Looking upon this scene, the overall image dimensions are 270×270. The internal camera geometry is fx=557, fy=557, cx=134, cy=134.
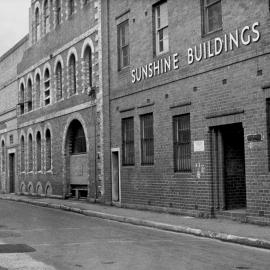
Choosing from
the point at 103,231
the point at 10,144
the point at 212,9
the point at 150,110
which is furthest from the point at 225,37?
the point at 10,144

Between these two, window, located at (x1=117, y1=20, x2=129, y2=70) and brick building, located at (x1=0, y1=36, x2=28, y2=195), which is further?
brick building, located at (x1=0, y1=36, x2=28, y2=195)

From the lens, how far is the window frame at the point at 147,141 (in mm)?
18781

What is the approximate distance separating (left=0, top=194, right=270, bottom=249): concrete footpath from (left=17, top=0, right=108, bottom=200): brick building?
365cm

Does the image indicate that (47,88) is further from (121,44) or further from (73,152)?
(121,44)

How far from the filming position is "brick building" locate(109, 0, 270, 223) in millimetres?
14000

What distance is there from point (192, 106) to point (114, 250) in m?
6.96

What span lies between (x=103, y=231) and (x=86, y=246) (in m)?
2.80

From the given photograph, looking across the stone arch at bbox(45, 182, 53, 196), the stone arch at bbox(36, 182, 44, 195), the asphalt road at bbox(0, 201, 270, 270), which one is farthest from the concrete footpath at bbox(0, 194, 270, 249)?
the stone arch at bbox(36, 182, 44, 195)

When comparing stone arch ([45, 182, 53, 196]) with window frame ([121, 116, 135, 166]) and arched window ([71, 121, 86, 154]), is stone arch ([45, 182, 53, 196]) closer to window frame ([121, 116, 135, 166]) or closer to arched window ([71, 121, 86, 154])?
arched window ([71, 121, 86, 154])

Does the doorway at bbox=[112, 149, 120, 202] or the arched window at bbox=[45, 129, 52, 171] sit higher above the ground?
the arched window at bbox=[45, 129, 52, 171]

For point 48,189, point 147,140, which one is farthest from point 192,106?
point 48,189

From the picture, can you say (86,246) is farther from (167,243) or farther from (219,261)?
(219,261)

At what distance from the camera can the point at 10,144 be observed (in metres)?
36.4

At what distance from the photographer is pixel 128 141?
20.5 meters
